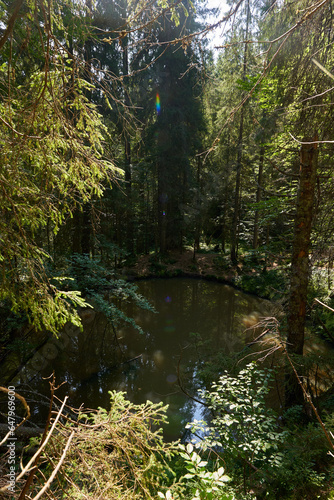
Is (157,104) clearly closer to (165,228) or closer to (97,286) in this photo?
(165,228)

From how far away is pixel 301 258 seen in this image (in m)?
→ 4.45

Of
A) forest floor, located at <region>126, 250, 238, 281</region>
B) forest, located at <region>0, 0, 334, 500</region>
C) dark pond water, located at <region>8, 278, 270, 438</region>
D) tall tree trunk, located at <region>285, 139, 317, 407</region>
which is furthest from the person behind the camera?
forest floor, located at <region>126, 250, 238, 281</region>

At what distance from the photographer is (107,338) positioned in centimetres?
839

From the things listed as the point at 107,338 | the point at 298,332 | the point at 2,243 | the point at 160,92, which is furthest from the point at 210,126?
the point at 2,243

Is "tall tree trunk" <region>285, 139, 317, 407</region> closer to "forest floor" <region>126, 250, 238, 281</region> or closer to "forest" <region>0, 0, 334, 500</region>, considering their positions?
"forest" <region>0, 0, 334, 500</region>

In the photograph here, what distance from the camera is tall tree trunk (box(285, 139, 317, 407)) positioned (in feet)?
14.1

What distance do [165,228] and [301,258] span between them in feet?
43.1

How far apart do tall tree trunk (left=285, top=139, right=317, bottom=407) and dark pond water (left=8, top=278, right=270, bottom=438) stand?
1.87 m

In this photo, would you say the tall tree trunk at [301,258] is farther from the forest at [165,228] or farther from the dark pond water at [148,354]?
the dark pond water at [148,354]

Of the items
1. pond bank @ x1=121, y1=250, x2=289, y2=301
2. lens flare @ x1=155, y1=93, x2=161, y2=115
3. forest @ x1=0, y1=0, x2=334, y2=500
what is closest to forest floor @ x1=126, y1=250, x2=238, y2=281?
pond bank @ x1=121, y1=250, x2=289, y2=301

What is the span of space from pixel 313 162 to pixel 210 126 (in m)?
15.9

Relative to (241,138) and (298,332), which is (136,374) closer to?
(298,332)

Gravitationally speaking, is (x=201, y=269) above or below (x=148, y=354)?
above

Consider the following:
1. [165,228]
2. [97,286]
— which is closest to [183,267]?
[165,228]
